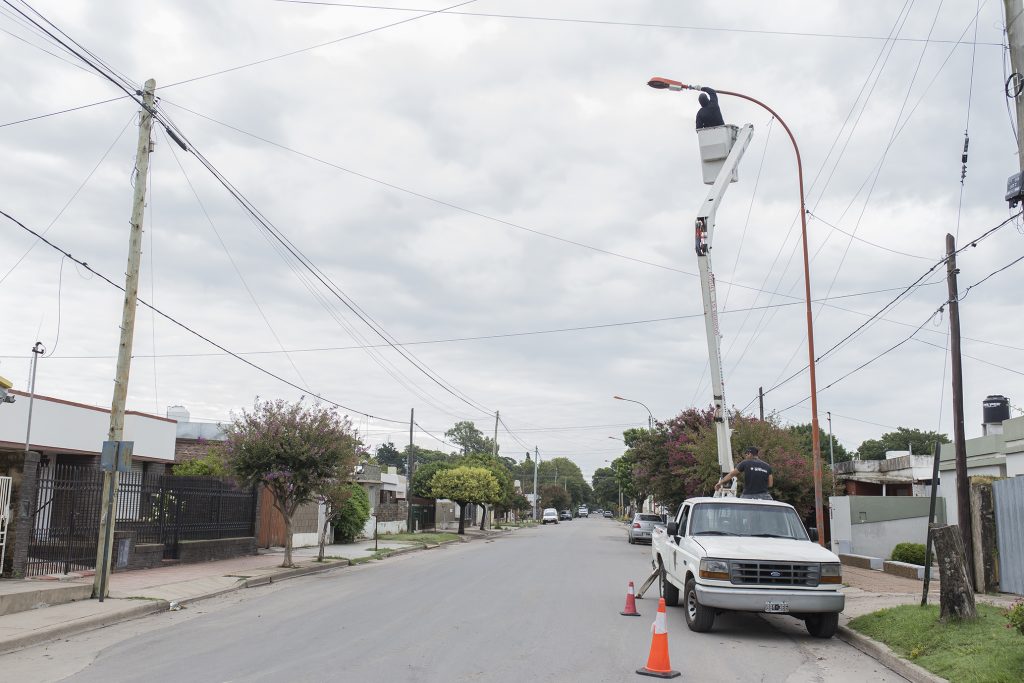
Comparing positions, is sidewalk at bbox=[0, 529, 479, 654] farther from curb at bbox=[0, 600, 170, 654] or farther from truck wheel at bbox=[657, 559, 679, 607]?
truck wheel at bbox=[657, 559, 679, 607]

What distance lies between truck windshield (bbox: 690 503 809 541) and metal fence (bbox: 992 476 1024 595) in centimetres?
452

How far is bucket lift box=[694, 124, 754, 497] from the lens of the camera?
1473cm

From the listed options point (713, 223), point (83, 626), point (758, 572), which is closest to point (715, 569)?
point (758, 572)

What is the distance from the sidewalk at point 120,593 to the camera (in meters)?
11.7

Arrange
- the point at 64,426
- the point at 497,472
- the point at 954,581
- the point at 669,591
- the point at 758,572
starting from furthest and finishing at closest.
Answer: the point at 497,472, the point at 64,426, the point at 669,591, the point at 758,572, the point at 954,581

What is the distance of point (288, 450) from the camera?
21.2 meters

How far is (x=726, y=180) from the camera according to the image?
1504 centimetres

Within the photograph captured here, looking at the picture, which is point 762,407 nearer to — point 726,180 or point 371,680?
point 726,180

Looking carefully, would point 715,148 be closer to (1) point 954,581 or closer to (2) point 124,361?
(1) point 954,581

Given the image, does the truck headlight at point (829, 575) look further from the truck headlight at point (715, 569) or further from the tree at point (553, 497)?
the tree at point (553, 497)

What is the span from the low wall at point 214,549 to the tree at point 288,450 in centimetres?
228

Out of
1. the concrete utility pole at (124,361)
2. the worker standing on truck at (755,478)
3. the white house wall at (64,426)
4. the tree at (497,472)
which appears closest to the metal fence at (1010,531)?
the worker standing on truck at (755,478)

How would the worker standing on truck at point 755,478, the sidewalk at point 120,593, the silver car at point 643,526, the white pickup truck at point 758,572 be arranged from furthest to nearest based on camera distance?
the silver car at point 643,526, the worker standing on truck at point 755,478, the sidewalk at point 120,593, the white pickup truck at point 758,572

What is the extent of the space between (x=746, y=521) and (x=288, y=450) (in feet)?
40.8
